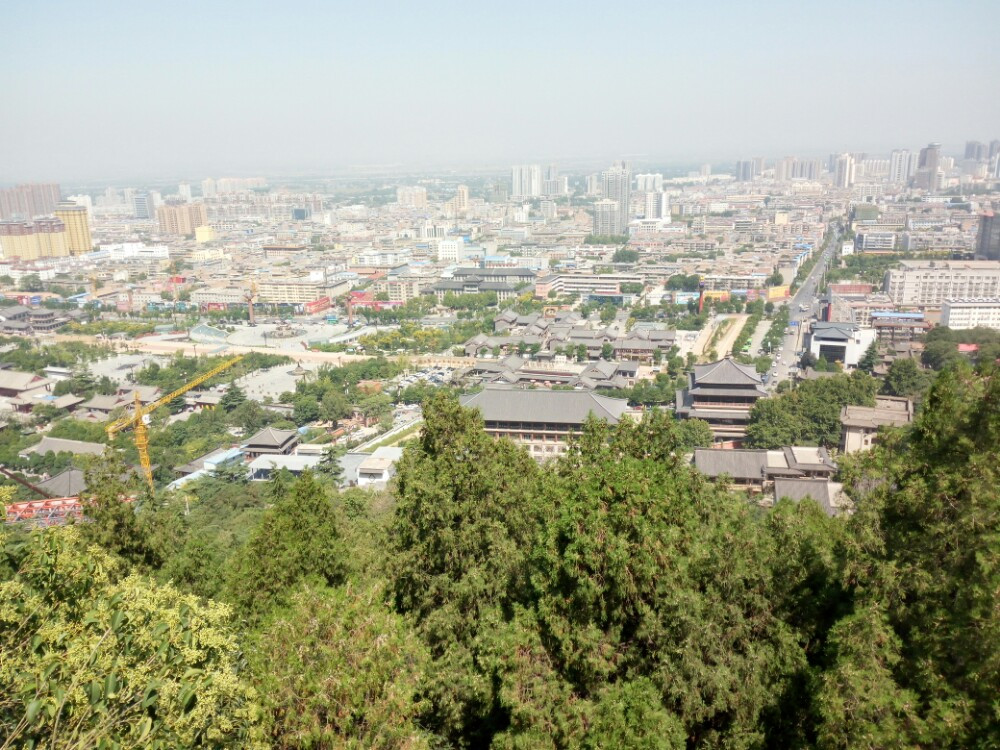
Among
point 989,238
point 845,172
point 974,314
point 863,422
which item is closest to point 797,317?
point 974,314

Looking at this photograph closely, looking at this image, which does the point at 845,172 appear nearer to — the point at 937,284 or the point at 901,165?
the point at 901,165

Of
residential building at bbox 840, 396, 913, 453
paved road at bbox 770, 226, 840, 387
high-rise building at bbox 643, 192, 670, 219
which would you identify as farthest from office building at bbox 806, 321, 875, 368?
high-rise building at bbox 643, 192, 670, 219

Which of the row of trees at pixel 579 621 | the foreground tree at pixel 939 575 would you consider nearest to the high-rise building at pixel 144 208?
the row of trees at pixel 579 621

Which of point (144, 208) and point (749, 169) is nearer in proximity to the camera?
point (144, 208)

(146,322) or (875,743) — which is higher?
(875,743)

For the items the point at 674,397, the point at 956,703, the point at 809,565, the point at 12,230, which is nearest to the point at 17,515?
the point at 809,565

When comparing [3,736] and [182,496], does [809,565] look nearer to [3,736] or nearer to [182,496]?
[3,736]

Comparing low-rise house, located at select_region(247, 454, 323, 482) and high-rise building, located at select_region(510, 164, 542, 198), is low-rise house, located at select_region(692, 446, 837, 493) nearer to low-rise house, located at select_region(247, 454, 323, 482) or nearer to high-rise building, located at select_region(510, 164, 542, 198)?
low-rise house, located at select_region(247, 454, 323, 482)
